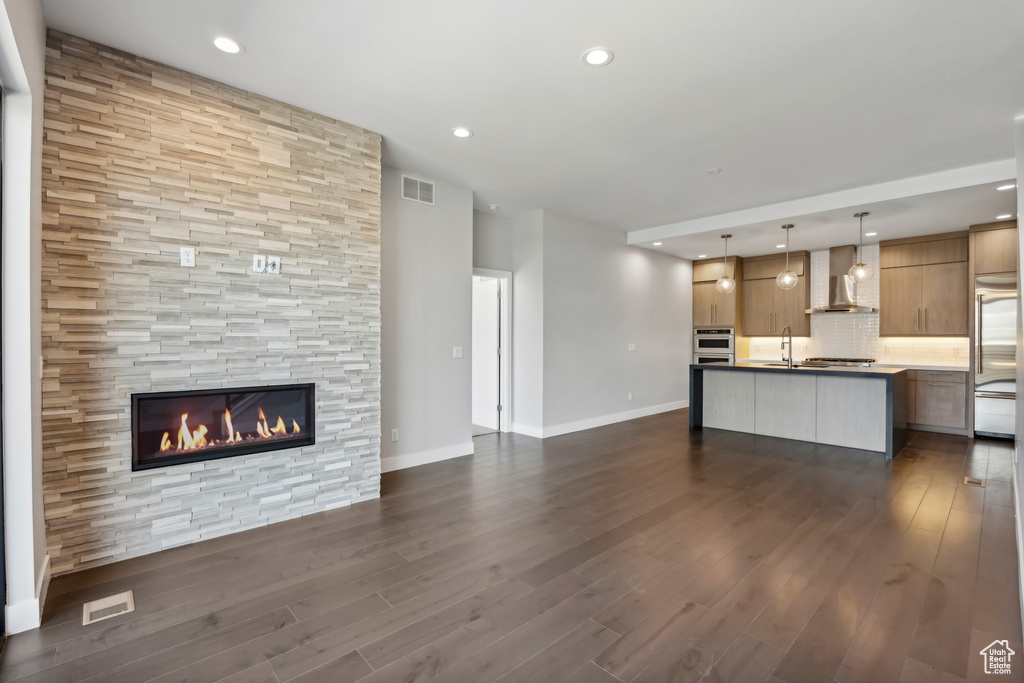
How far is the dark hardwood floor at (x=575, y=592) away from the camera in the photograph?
6.13ft

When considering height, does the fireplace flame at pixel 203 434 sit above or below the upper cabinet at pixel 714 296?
below

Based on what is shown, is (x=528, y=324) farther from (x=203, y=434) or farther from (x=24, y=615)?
(x=24, y=615)

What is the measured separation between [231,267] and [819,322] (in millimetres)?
8757

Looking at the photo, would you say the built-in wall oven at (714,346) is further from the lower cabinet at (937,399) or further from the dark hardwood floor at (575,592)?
the dark hardwood floor at (575,592)

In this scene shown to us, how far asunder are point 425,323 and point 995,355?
702 cm

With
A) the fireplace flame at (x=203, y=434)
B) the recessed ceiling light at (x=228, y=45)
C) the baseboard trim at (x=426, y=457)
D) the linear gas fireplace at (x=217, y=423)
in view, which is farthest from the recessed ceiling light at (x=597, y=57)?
the baseboard trim at (x=426, y=457)

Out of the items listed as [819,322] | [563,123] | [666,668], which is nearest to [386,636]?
[666,668]

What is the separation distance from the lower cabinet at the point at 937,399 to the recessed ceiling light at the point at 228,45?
8482 millimetres

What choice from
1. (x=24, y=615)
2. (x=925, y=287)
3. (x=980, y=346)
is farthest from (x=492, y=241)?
(x=980, y=346)

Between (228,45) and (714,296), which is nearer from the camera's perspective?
(228,45)

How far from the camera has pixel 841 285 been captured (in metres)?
7.34

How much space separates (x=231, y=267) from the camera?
3.09 meters

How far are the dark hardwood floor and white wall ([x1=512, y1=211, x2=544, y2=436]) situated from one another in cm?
208

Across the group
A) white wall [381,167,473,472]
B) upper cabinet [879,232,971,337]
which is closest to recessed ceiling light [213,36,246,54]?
white wall [381,167,473,472]
